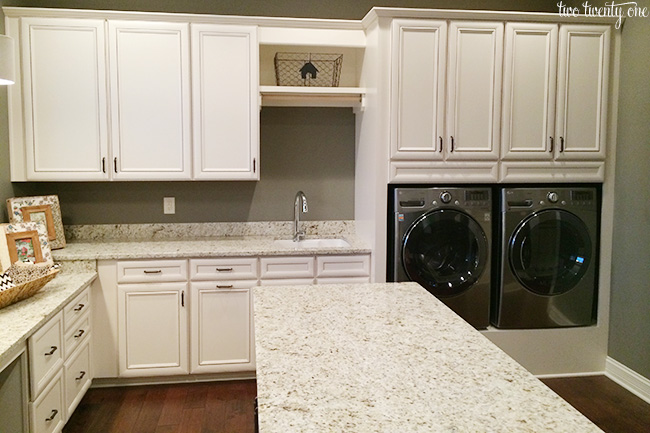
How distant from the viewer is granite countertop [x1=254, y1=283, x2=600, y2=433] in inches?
45.7

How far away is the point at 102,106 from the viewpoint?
11.4ft

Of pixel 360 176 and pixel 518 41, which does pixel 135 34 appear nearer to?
pixel 360 176

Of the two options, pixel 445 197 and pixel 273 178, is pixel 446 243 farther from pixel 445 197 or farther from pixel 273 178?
pixel 273 178

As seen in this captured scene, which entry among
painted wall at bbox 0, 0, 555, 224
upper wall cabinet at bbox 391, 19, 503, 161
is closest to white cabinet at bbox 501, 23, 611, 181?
upper wall cabinet at bbox 391, 19, 503, 161

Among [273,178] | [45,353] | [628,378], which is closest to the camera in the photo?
[45,353]

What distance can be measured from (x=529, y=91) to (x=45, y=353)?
3085mm

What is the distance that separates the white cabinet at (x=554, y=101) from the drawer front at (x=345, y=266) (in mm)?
1055

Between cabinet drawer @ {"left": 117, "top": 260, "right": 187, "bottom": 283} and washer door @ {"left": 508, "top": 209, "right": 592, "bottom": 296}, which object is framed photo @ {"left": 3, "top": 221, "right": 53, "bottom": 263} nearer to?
cabinet drawer @ {"left": 117, "top": 260, "right": 187, "bottom": 283}

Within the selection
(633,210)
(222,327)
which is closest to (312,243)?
(222,327)

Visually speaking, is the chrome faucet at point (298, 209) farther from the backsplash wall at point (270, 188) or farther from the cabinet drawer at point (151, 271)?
the cabinet drawer at point (151, 271)

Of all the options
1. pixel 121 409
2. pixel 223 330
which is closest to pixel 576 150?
pixel 223 330

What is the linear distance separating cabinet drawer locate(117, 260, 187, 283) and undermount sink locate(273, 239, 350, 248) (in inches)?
27.7

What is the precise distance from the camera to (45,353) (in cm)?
243

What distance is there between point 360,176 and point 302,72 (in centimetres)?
82
